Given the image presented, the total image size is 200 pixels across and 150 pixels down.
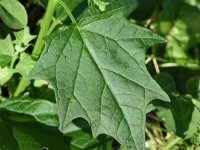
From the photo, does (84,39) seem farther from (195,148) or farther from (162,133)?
(162,133)

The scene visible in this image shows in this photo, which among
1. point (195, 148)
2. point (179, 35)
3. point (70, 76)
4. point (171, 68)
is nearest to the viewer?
point (70, 76)

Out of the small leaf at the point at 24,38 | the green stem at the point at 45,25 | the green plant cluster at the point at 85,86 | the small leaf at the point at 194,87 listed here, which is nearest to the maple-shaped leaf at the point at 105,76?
the green plant cluster at the point at 85,86

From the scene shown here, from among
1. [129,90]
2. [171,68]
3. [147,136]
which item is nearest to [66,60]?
[129,90]

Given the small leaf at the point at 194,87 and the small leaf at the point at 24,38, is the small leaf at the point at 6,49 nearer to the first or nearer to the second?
the small leaf at the point at 24,38

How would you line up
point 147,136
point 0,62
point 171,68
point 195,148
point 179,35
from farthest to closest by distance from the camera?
point 179,35
point 171,68
point 147,136
point 195,148
point 0,62

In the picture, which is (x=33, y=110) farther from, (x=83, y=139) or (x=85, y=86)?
(x=85, y=86)

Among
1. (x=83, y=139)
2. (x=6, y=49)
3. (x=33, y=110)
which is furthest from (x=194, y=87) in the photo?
(x=6, y=49)

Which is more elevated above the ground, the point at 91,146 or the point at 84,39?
the point at 84,39
